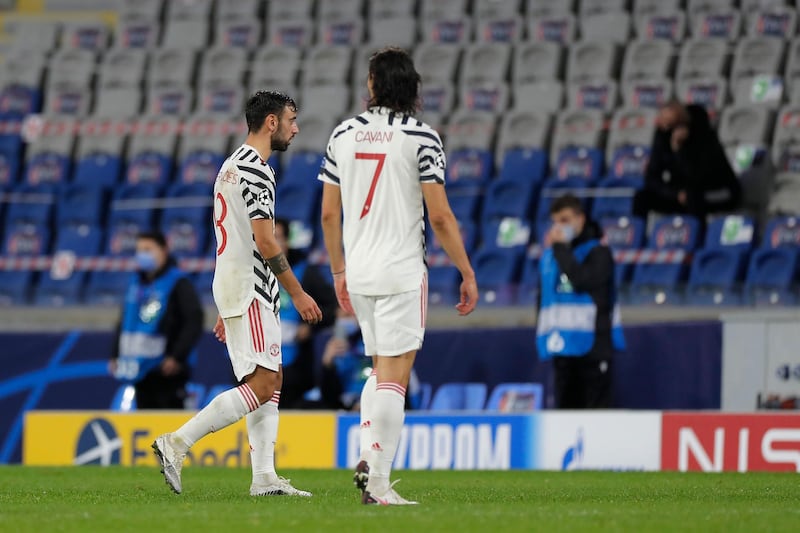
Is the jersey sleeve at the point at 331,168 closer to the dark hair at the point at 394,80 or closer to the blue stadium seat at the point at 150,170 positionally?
the dark hair at the point at 394,80

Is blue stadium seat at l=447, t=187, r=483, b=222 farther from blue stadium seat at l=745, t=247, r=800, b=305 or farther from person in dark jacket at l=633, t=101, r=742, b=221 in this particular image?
blue stadium seat at l=745, t=247, r=800, b=305

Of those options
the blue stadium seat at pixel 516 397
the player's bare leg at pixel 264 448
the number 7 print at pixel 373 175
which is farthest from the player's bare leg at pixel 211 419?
the blue stadium seat at pixel 516 397

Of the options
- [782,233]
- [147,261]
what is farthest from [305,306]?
[782,233]

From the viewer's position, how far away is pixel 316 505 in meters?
7.27

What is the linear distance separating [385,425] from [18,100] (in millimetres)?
16410

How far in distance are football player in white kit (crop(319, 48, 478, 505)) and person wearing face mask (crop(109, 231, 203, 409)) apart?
21.1ft

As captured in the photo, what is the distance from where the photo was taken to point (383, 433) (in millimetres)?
6949

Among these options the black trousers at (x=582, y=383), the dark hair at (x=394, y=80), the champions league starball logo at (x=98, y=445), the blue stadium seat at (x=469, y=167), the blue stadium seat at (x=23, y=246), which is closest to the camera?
the dark hair at (x=394, y=80)

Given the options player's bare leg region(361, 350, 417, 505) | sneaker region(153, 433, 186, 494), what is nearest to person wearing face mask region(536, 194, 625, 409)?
sneaker region(153, 433, 186, 494)

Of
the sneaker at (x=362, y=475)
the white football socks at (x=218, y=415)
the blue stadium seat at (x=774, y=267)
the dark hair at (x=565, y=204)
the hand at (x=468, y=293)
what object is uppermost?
the dark hair at (x=565, y=204)

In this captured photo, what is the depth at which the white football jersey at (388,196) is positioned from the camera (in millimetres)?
7082

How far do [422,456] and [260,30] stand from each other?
36.4 feet

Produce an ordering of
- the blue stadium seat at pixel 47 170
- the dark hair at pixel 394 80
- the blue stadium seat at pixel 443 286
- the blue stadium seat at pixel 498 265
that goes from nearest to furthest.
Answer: the dark hair at pixel 394 80, the blue stadium seat at pixel 443 286, the blue stadium seat at pixel 498 265, the blue stadium seat at pixel 47 170

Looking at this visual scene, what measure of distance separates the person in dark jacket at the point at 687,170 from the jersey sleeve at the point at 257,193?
8.01 meters
